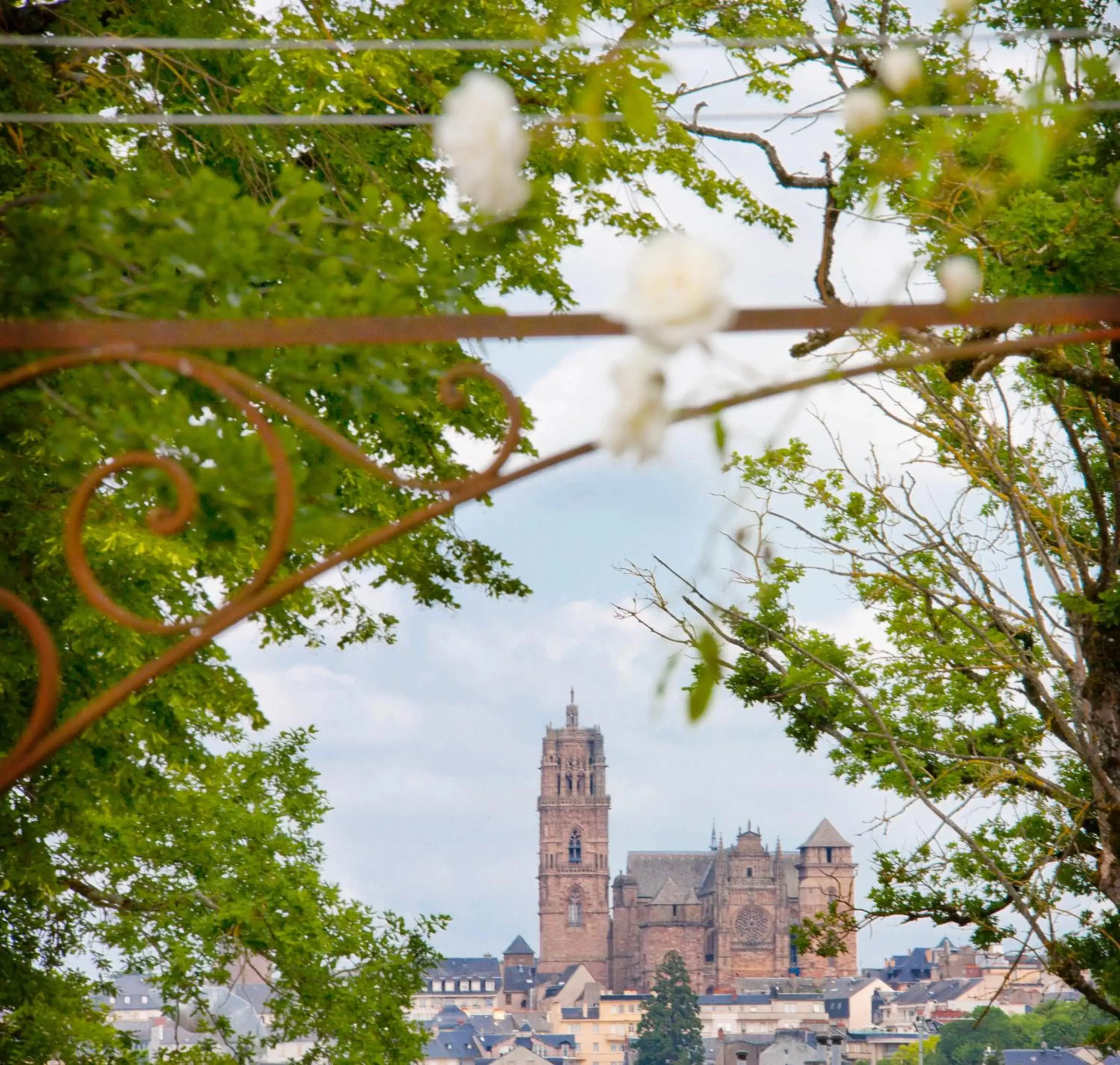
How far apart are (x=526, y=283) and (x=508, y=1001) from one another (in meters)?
96.4

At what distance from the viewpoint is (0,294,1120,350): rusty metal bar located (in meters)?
1.63

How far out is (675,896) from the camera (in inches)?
3605

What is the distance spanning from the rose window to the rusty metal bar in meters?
90.9

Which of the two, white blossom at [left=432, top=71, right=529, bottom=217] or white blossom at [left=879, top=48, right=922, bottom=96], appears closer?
white blossom at [left=432, top=71, right=529, bottom=217]

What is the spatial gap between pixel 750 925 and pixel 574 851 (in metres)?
11.7

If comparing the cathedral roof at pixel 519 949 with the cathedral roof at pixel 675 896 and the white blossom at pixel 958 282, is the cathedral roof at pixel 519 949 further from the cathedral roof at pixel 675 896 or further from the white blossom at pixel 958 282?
the white blossom at pixel 958 282

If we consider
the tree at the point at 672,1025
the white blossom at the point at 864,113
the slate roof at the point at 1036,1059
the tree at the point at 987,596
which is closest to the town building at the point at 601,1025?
the tree at the point at 672,1025

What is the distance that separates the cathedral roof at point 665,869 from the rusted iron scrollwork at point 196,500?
92607mm

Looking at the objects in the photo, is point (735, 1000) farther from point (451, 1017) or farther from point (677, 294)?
point (677, 294)

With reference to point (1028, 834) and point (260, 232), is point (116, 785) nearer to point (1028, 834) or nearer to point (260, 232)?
point (260, 232)

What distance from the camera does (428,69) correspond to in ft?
20.4

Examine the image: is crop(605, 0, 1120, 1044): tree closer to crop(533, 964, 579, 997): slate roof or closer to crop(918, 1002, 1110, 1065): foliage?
crop(918, 1002, 1110, 1065): foliage

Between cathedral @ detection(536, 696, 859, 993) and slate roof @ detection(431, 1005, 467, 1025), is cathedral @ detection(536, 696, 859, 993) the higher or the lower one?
the higher one

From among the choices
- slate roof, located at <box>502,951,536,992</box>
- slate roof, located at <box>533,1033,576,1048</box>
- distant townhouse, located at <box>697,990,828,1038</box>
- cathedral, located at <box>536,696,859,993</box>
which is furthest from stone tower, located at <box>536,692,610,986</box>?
distant townhouse, located at <box>697,990,828,1038</box>
